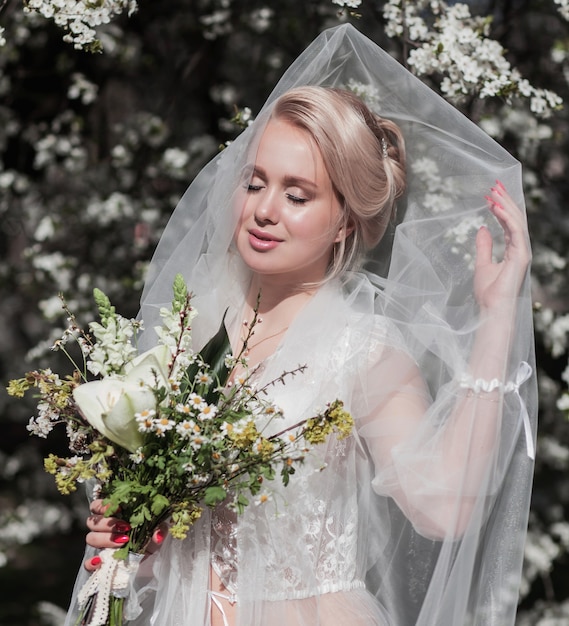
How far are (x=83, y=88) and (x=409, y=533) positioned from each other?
2.82 m

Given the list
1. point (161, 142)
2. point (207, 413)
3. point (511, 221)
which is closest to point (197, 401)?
point (207, 413)

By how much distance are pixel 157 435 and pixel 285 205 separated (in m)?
0.68

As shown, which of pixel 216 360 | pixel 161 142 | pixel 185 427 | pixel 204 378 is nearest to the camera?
pixel 185 427

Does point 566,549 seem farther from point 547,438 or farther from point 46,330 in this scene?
point 46,330

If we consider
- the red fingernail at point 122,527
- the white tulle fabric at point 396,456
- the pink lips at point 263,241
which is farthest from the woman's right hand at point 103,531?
the pink lips at point 263,241

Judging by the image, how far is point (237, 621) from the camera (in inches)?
76.5

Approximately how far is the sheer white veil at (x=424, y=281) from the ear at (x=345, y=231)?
109mm

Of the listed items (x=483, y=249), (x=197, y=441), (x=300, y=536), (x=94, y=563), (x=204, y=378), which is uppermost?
(x=483, y=249)

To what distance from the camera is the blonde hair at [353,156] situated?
213 centimetres

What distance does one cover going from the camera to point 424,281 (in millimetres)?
2148

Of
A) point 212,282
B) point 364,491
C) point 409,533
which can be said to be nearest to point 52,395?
point 212,282

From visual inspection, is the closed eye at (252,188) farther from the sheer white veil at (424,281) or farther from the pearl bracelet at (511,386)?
the pearl bracelet at (511,386)

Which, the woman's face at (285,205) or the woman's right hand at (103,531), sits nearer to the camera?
the woman's right hand at (103,531)

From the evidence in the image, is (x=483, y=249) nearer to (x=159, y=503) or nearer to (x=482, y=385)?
(x=482, y=385)
